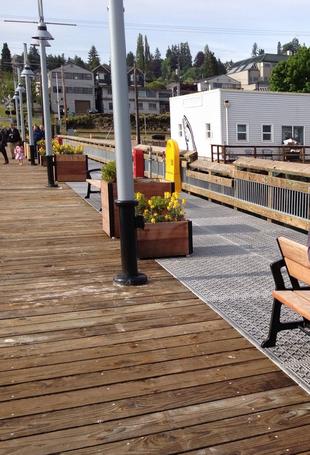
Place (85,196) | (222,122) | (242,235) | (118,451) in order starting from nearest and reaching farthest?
(118,451) → (242,235) → (85,196) → (222,122)

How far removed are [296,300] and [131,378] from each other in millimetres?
1188

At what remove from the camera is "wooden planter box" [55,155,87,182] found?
15.7m

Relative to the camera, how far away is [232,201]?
964 centimetres

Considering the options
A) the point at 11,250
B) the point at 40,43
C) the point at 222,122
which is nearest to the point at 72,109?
the point at 222,122

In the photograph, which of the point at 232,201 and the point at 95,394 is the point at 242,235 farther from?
the point at 95,394

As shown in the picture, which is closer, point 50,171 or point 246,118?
point 50,171

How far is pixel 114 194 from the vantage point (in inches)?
299

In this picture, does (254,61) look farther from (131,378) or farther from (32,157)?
(131,378)

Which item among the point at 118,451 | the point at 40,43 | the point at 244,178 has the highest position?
the point at 40,43

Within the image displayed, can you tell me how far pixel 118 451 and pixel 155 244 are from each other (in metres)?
3.85

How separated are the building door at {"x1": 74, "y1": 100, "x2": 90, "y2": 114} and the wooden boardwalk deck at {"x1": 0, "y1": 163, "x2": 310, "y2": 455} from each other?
102 m

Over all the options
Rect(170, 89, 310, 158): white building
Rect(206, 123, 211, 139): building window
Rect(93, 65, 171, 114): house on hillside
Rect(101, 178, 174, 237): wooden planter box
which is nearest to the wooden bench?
Rect(101, 178, 174, 237): wooden planter box

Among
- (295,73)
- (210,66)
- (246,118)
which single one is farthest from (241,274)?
(210,66)

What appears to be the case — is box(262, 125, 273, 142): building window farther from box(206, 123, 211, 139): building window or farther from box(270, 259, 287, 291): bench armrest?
box(270, 259, 287, 291): bench armrest
